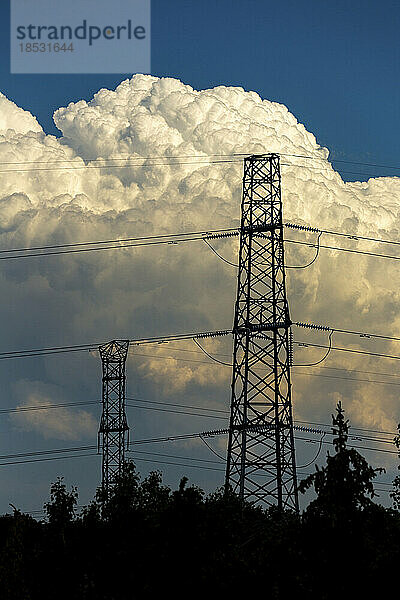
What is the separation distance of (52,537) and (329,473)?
27914 mm

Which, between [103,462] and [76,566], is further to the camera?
[103,462]

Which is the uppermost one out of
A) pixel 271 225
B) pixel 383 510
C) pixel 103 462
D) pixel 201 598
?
pixel 271 225

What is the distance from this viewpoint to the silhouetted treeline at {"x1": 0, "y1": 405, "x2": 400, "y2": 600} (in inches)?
1502

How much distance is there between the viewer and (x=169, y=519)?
50.2 meters

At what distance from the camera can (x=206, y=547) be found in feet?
157

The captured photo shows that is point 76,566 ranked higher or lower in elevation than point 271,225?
lower

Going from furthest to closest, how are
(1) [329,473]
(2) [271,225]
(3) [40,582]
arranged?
(2) [271,225] → (3) [40,582] → (1) [329,473]

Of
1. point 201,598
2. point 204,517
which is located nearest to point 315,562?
point 201,598

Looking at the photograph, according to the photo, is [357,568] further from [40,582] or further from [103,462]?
[103,462]

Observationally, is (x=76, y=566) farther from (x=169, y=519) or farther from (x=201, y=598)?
(x=201, y=598)

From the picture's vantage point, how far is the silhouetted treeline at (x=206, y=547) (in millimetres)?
38156

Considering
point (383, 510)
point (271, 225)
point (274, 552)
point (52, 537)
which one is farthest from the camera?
point (271, 225)

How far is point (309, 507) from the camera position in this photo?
3912cm

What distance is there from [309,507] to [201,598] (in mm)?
9772
